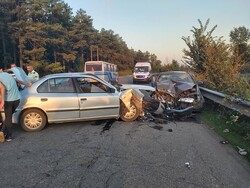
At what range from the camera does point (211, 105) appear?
11.0m

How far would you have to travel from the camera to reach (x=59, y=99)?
768cm

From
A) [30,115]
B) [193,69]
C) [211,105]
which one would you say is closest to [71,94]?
[30,115]

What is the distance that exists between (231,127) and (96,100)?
12.3 ft

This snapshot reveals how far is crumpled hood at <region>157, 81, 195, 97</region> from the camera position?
422 inches

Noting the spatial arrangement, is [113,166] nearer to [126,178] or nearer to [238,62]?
[126,178]

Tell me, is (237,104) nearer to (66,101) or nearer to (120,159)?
(120,159)

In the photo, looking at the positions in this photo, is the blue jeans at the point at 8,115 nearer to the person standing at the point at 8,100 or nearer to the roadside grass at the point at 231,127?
the person standing at the point at 8,100

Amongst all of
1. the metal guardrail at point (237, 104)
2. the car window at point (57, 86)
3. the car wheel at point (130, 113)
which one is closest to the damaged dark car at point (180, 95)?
the metal guardrail at point (237, 104)

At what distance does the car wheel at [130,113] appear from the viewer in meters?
8.69

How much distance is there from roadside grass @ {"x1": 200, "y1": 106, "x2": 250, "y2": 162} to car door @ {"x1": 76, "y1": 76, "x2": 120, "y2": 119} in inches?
113

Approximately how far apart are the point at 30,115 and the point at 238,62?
12928 millimetres

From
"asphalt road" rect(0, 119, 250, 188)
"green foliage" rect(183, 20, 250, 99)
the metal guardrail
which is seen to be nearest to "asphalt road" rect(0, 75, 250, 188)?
"asphalt road" rect(0, 119, 250, 188)

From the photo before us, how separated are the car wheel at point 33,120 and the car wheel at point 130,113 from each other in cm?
234

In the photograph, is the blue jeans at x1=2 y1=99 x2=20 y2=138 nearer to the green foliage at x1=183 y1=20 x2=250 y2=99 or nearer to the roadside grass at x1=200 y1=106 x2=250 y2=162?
the roadside grass at x1=200 y1=106 x2=250 y2=162
